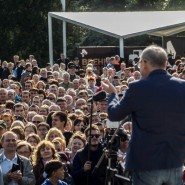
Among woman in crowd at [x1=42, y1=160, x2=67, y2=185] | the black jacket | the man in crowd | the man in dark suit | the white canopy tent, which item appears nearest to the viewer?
the man in dark suit

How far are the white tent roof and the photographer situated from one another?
19.7 meters

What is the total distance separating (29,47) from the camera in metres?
43.4

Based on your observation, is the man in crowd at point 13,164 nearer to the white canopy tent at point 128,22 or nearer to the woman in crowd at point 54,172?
the woman in crowd at point 54,172

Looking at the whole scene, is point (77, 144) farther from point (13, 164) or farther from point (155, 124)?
point (155, 124)

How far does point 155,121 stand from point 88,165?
3.84 metres

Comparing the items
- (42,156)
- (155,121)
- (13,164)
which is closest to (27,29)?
(42,156)

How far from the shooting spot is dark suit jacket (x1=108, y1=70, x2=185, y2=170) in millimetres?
7039

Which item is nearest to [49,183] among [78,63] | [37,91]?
[37,91]

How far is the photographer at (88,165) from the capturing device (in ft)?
36.1

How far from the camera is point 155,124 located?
704cm

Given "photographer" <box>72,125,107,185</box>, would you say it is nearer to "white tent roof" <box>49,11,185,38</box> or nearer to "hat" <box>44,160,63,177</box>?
"hat" <box>44,160,63,177</box>

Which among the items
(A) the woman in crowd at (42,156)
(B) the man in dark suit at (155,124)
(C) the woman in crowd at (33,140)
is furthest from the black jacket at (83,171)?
(B) the man in dark suit at (155,124)

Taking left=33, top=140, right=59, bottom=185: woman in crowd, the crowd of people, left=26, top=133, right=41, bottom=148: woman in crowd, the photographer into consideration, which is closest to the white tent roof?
the crowd of people

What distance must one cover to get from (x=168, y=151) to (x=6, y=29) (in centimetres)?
3701
